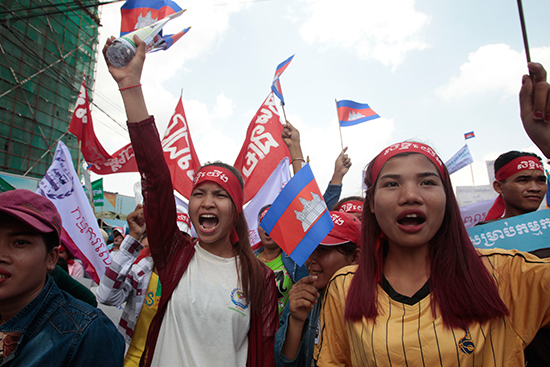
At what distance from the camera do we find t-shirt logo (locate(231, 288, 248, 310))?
179 cm

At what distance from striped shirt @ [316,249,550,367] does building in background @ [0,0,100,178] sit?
18.9 meters

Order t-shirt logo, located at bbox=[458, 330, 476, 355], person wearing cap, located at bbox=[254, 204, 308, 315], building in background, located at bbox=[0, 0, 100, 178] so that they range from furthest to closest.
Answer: building in background, located at bbox=[0, 0, 100, 178], person wearing cap, located at bbox=[254, 204, 308, 315], t-shirt logo, located at bbox=[458, 330, 476, 355]

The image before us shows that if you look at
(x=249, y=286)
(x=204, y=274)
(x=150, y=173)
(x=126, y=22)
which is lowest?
(x=249, y=286)

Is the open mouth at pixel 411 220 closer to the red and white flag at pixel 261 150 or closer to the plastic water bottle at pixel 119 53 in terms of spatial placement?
the plastic water bottle at pixel 119 53

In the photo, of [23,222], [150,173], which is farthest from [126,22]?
[23,222]

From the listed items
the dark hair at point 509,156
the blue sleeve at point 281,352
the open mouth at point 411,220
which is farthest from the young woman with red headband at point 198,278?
the dark hair at point 509,156

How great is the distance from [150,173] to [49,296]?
0.70 m

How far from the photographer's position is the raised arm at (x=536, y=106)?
127 cm

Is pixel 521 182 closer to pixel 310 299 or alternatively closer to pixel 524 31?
pixel 524 31

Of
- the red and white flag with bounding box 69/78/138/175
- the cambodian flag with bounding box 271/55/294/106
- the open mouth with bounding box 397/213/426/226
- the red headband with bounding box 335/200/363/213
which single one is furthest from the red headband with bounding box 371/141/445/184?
the red and white flag with bounding box 69/78/138/175

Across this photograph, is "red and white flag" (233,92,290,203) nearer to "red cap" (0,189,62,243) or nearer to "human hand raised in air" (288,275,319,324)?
"human hand raised in air" (288,275,319,324)

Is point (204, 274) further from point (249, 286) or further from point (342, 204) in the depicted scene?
point (342, 204)

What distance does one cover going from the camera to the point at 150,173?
167 cm

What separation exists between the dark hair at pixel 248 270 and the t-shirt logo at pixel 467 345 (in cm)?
103
